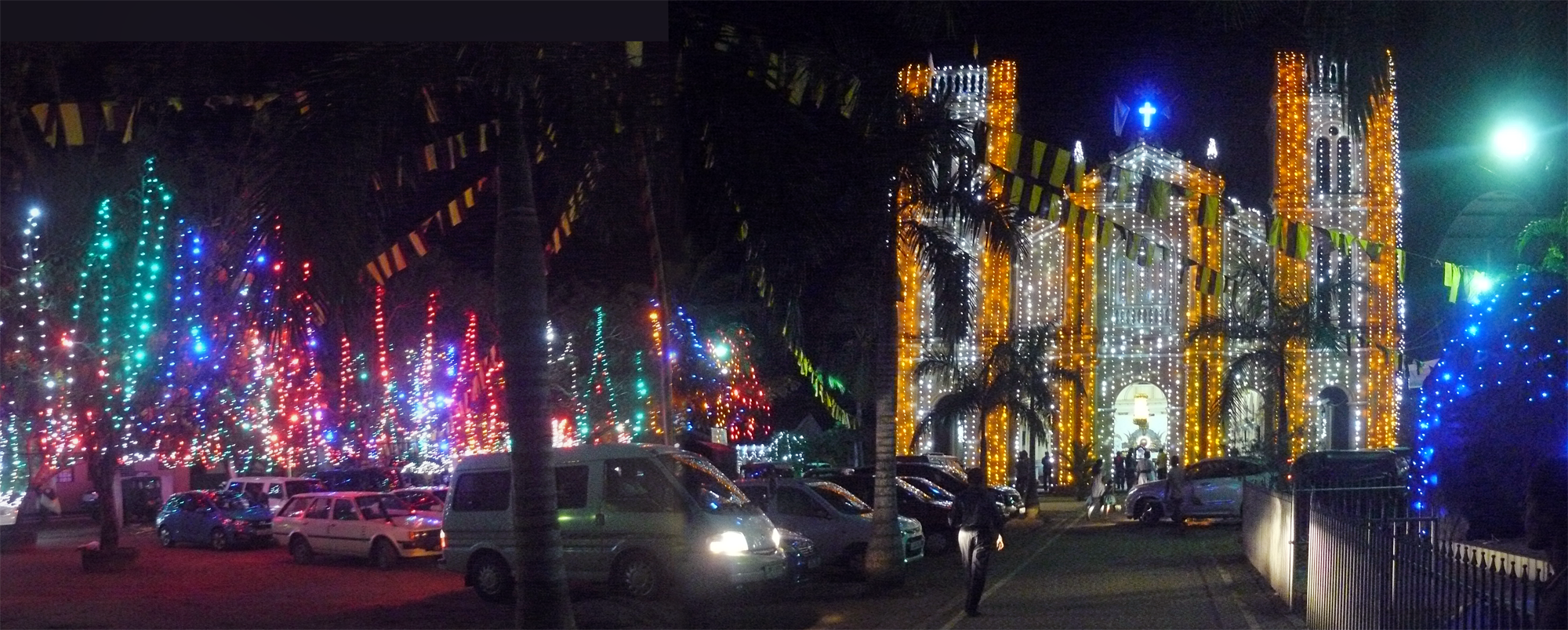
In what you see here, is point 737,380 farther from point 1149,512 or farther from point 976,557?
point 976,557

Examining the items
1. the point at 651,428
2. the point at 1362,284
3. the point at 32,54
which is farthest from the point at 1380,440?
the point at 32,54

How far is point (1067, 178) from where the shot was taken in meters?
16.2

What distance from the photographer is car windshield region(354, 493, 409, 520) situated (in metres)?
23.8

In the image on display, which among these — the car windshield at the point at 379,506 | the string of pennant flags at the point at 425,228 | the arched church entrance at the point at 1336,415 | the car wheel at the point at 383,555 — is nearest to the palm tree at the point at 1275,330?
the arched church entrance at the point at 1336,415

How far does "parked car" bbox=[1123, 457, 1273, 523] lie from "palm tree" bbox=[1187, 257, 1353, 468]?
4.35 m

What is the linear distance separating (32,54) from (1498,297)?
1521cm

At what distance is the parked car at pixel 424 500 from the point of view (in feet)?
80.8

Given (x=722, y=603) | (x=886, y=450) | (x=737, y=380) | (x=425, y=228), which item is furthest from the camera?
(x=737, y=380)

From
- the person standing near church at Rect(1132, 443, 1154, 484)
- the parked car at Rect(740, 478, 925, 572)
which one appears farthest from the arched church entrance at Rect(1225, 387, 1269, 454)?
the parked car at Rect(740, 478, 925, 572)

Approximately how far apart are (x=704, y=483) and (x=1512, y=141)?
9330mm

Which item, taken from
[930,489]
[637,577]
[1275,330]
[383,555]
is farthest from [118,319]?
[1275,330]

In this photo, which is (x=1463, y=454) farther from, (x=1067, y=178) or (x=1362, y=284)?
(x=1362, y=284)

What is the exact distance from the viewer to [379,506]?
24.0m

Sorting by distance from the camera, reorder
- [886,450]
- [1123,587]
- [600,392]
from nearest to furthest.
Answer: [1123,587] < [886,450] < [600,392]
